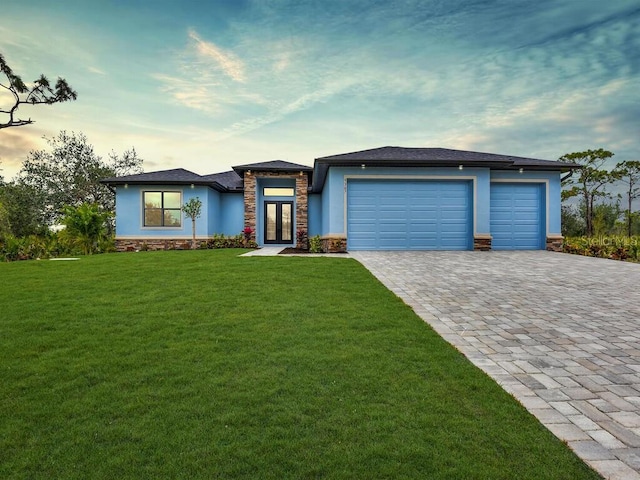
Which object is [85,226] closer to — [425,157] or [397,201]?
[397,201]

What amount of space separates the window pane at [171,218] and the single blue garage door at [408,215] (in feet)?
29.2

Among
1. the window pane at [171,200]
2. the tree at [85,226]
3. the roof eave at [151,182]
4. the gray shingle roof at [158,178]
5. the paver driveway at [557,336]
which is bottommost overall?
the paver driveway at [557,336]

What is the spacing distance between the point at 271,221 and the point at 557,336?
15.1m

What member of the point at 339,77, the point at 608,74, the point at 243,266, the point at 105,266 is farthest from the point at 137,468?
the point at 608,74

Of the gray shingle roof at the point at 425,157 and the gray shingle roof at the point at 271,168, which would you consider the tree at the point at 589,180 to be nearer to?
the gray shingle roof at the point at 425,157

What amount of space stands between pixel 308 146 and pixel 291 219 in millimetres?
6016

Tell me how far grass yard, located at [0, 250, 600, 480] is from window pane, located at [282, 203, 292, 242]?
12635 millimetres

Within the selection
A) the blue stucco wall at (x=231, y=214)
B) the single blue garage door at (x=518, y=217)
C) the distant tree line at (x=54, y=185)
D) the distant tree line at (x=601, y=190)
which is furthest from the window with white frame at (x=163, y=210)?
the distant tree line at (x=601, y=190)

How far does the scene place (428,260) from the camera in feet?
34.8

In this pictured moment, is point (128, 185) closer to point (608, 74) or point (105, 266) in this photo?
point (105, 266)

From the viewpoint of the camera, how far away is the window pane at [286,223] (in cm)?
1798

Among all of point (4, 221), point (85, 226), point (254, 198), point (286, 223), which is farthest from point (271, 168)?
point (4, 221)

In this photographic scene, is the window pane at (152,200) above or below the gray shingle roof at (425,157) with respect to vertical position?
below

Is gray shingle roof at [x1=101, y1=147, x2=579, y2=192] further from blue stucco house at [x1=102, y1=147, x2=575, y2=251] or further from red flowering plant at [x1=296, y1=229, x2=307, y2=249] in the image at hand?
red flowering plant at [x1=296, y1=229, x2=307, y2=249]
